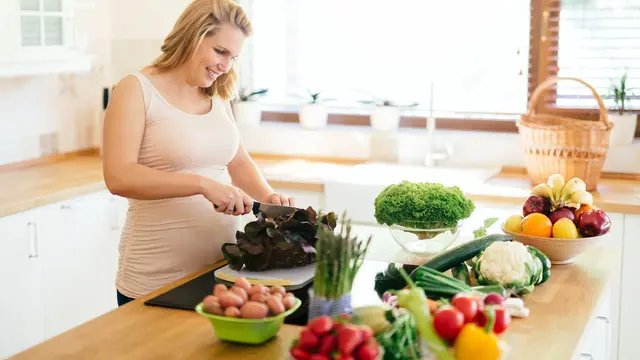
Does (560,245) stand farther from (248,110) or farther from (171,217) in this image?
(248,110)

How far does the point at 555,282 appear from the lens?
219cm

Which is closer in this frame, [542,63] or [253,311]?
[253,311]

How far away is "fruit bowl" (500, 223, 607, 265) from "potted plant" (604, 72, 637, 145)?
5.25 ft

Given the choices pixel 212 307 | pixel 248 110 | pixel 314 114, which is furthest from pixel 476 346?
pixel 248 110

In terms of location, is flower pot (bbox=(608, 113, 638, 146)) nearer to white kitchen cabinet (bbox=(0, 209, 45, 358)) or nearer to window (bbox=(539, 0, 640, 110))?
window (bbox=(539, 0, 640, 110))

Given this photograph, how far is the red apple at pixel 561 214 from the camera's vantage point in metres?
2.37

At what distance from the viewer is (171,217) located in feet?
7.85

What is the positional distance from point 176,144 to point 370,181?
57.7 inches

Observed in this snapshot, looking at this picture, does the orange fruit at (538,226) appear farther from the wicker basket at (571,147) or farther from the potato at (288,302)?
the wicker basket at (571,147)

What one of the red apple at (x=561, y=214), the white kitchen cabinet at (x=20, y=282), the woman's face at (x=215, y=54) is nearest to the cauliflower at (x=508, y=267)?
the red apple at (x=561, y=214)

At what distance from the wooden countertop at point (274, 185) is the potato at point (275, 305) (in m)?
1.78

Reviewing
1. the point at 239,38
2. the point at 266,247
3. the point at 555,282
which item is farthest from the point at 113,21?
the point at 555,282

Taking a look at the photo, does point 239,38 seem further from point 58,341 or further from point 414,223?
point 58,341

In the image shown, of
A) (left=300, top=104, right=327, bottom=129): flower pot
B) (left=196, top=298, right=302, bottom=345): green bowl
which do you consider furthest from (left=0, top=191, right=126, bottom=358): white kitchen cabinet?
(left=196, top=298, right=302, bottom=345): green bowl
